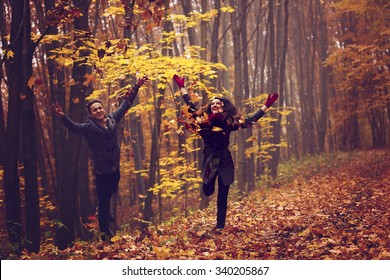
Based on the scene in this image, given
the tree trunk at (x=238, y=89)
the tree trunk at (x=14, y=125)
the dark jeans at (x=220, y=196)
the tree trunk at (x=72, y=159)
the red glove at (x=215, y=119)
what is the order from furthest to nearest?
the tree trunk at (x=238, y=89) < the tree trunk at (x=72, y=159) < the tree trunk at (x=14, y=125) < the dark jeans at (x=220, y=196) < the red glove at (x=215, y=119)

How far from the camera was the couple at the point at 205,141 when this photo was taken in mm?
5926

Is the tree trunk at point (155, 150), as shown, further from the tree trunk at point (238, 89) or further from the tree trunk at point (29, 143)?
the tree trunk at point (29, 143)

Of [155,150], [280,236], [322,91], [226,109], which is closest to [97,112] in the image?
[226,109]

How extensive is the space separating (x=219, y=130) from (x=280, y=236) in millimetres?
1762

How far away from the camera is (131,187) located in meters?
21.9

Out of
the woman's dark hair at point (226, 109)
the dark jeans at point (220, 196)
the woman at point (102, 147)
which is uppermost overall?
the woman's dark hair at point (226, 109)

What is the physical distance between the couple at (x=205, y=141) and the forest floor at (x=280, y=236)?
66 centimetres

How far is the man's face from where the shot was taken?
6023mm

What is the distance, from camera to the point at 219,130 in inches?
228

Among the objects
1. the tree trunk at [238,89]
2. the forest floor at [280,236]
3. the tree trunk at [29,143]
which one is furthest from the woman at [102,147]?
the tree trunk at [238,89]

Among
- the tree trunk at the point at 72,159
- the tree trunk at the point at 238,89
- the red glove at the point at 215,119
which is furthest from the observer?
the tree trunk at the point at 238,89

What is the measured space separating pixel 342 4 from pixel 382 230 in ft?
34.4

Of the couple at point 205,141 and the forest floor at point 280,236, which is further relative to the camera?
the couple at point 205,141
